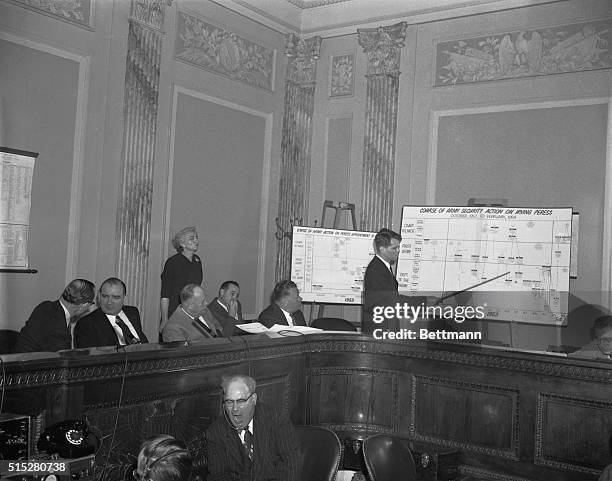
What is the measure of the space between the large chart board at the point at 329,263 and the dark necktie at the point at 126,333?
2643 millimetres

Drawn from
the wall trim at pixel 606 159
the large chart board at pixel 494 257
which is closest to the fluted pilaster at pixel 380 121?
the wall trim at pixel 606 159

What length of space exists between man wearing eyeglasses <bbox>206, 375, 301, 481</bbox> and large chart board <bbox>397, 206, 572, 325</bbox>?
151 inches

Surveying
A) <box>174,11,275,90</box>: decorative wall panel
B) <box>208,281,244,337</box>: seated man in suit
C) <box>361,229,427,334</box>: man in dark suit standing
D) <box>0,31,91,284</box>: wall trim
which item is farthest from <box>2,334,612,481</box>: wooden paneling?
<box>174,11,275,90</box>: decorative wall panel

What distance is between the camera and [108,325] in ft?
15.4

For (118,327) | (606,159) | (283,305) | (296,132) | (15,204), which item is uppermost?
(296,132)

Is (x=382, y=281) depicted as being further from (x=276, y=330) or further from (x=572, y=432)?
(x=572, y=432)

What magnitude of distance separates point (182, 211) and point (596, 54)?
4269 millimetres

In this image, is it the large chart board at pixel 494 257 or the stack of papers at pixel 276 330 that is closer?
the stack of papers at pixel 276 330

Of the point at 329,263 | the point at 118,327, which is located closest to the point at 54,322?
the point at 118,327

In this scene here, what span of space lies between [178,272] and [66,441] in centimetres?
425

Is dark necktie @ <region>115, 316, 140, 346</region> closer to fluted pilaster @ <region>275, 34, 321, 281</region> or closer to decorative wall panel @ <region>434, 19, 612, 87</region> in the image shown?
fluted pilaster @ <region>275, 34, 321, 281</region>

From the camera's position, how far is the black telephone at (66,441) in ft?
8.10

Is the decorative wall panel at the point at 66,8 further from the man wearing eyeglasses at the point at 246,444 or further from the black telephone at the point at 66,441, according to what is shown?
the black telephone at the point at 66,441

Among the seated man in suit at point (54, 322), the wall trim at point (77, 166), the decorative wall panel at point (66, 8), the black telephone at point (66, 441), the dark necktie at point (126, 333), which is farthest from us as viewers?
the wall trim at point (77, 166)
